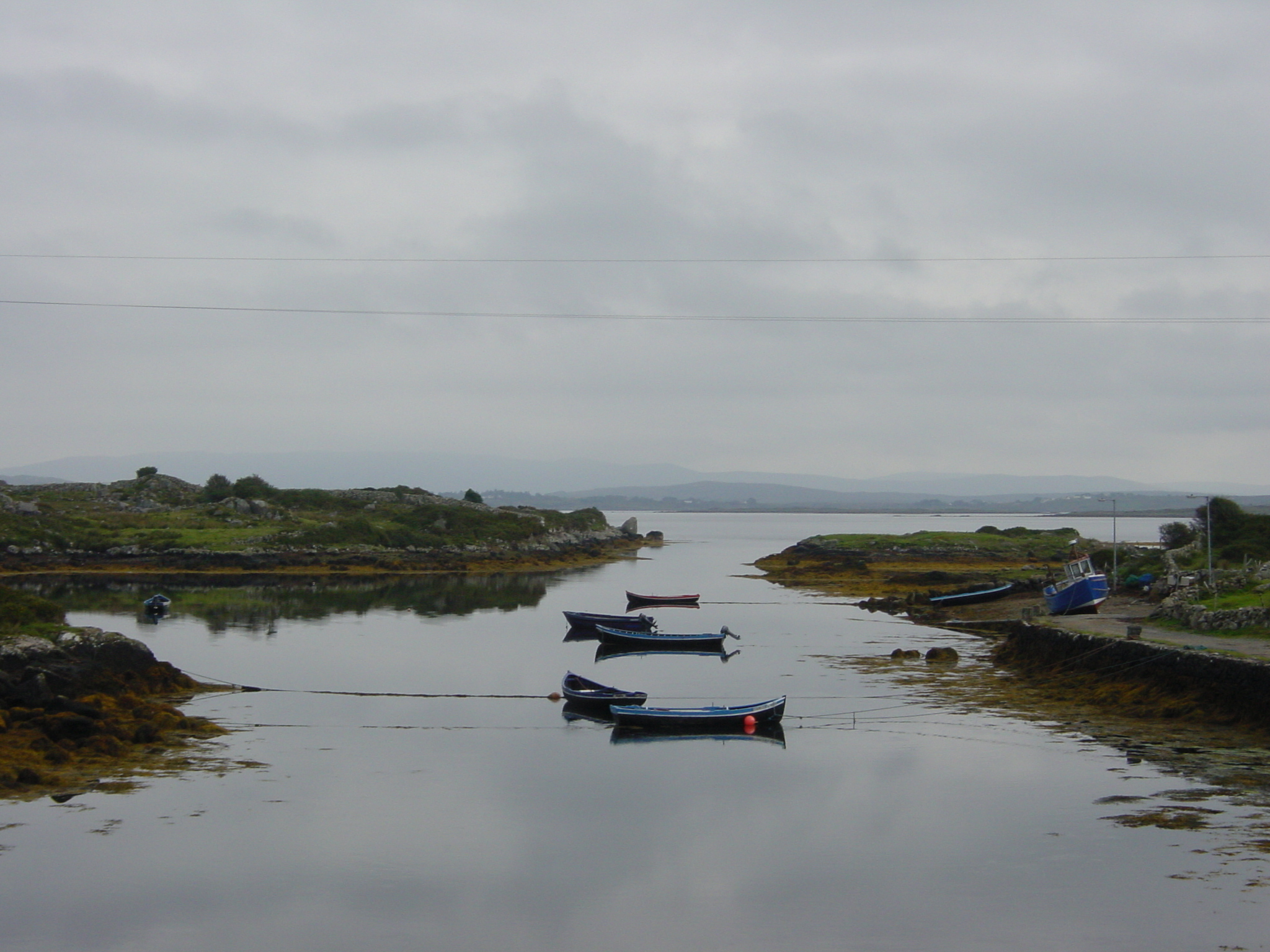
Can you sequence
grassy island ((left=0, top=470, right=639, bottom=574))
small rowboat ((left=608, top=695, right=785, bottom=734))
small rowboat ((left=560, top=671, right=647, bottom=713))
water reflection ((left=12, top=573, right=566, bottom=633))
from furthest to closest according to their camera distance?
grassy island ((left=0, top=470, right=639, bottom=574))
water reflection ((left=12, top=573, right=566, bottom=633))
small rowboat ((left=560, top=671, right=647, bottom=713))
small rowboat ((left=608, top=695, right=785, bottom=734))

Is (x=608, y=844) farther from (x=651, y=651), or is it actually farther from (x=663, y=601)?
(x=663, y=601)

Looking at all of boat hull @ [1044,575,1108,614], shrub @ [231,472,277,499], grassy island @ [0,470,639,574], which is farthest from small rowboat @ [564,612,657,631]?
shrub @ [231,472,277,499]

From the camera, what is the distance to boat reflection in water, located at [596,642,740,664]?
53.1 m

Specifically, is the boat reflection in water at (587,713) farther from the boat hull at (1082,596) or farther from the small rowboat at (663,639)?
the boat hull at (1082,596)

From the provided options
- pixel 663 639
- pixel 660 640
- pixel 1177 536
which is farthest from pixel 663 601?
pixel 1177 536

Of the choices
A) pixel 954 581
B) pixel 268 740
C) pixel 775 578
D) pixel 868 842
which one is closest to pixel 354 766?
pixel 268 740

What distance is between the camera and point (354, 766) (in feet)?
89.0

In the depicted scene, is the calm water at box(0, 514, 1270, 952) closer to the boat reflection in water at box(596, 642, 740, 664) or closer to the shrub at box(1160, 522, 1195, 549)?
the boat reflection in water at box(596, 642, 740, 664)

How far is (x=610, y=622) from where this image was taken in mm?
60562

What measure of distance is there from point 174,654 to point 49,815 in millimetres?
A: 26796

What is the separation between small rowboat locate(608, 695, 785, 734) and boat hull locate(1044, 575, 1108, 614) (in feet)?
71.3

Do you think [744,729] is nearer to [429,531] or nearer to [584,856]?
[584,856]

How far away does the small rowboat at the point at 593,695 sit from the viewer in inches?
1358

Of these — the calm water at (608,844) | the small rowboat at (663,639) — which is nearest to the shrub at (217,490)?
the small rowboat at (663,639)
